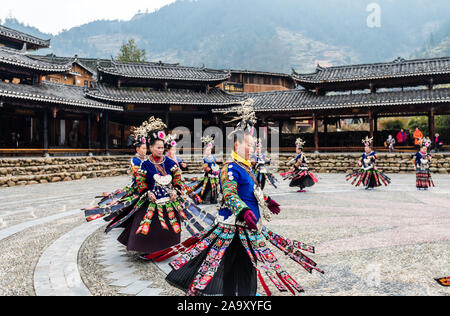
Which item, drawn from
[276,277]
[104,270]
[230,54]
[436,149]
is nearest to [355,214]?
[276,277]

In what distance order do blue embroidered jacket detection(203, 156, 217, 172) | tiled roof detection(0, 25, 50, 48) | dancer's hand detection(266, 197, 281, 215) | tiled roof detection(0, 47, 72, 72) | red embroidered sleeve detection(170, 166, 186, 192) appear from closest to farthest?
dancer's hand detection(266, 197, 281, 215), red embroidered sleeve detection(170, 166, 186, 192), blue embroidered jacket detection(203, 156, 217, 172), tiled roof detection(0, 47, 72, 72), tiled roof detection(0, 25, 50, 48)

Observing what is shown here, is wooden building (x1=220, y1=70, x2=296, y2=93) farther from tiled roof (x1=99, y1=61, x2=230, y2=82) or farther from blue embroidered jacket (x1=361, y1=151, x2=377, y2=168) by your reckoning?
blue embroidered jacket (x1=361, y1=151, x2=377, y2=168)

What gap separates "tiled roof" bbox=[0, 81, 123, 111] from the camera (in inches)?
627

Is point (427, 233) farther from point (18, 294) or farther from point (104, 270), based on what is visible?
point (18, 294)

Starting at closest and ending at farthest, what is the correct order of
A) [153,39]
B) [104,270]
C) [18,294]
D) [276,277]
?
[276,277] < [18,294] < [104,270] < [153,39]

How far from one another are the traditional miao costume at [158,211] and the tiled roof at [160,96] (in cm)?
1710

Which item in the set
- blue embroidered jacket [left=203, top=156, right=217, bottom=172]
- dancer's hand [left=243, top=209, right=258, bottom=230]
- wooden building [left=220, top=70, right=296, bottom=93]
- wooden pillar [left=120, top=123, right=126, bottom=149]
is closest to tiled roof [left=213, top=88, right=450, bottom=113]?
wooden pillar [left=120, top=123, right=126, bottom=149]

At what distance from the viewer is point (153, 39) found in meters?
152

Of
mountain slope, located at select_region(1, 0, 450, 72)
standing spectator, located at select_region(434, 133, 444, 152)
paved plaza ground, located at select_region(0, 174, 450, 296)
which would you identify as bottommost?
paved plaza ground, located at select_region(0, 174, 450, 296)

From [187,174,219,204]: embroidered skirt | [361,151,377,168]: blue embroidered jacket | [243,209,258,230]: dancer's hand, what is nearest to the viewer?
[243,209,258,230]: dancer's hand

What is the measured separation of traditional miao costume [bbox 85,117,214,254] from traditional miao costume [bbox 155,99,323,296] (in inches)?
40.9

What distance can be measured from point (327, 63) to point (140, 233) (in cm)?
12551

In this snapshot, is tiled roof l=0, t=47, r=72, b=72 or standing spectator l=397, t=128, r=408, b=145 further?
standing spectator l=397, t=128, r=408, b=145

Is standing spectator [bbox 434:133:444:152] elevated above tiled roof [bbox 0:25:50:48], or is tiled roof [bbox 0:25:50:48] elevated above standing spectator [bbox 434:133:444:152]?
tiled roof [bbox 0:25:50:48]
